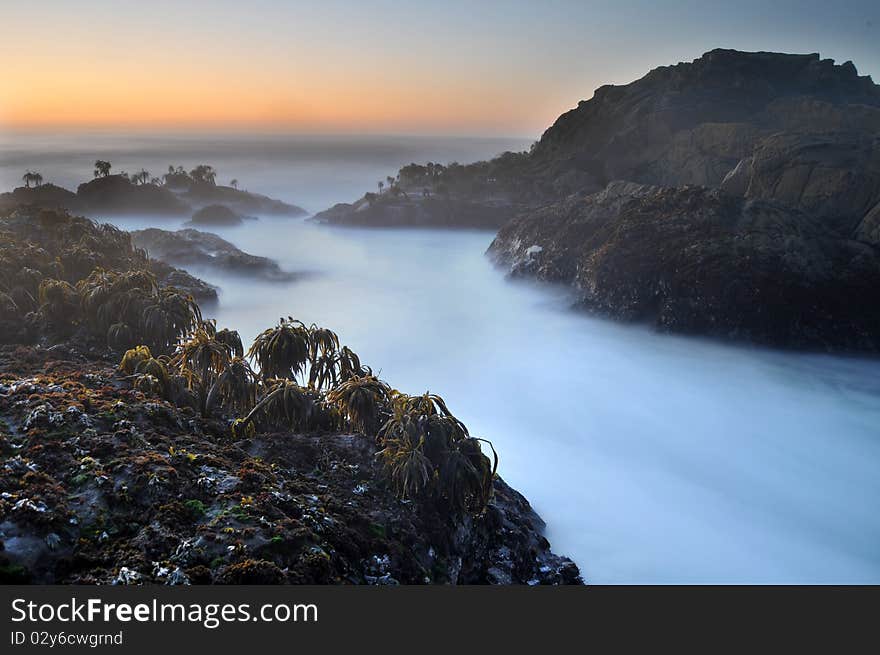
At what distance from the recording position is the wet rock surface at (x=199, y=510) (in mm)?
14984

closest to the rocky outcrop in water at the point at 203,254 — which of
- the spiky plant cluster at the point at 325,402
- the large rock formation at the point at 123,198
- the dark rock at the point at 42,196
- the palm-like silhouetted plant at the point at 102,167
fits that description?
the dark rock at the point at 42,196

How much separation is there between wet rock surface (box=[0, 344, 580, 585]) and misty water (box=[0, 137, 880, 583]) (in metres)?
9.23

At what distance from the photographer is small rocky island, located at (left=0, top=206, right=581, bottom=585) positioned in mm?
15531

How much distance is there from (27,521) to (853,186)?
8589 cm

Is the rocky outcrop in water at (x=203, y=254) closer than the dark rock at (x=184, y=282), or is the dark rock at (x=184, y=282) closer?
the dark rock at (x=184, y=282)

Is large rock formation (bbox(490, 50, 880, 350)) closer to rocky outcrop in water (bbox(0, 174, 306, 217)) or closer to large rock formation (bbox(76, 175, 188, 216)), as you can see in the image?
rocky outcrop in water (bbox(0, 174, 306, 217))

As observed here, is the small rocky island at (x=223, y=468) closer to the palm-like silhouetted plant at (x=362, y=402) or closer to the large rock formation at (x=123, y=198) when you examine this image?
the palm-like silhouetted plant at (x=362, y=402)

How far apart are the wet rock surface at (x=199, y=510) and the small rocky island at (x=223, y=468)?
6 centimetres

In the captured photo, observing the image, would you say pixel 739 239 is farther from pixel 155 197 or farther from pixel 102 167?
pixel 102 167

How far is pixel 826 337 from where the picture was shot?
56.4m

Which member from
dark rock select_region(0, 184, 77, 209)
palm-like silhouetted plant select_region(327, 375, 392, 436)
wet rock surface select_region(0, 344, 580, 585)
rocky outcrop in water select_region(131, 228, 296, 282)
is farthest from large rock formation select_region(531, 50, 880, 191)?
dark rock select_region(0, 184, 77, 209)

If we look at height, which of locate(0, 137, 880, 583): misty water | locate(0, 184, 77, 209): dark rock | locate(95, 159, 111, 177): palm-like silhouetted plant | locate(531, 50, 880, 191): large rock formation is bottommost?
locate(0, 137, 880, 583): misty water

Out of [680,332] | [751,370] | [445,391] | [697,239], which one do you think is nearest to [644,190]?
[697,239]

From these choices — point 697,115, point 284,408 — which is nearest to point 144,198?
point 697,115
